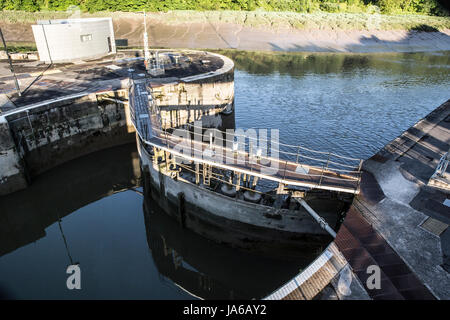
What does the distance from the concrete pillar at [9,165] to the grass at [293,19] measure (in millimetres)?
68177

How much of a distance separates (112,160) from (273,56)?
5359cm

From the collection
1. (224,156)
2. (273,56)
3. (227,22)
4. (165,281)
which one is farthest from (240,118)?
(227,22)

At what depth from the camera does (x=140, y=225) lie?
23000 millimetres

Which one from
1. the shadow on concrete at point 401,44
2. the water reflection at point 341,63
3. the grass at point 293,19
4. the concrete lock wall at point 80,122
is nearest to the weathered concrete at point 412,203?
the concrete lock wall at point 80,122

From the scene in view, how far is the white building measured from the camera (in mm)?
37781

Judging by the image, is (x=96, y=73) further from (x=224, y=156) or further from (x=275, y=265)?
(x=275, y=265)

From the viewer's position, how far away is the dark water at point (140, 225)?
18.1 meters

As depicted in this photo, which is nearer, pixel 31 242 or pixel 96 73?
pixel 31 242

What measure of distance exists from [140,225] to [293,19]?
83.0 meters

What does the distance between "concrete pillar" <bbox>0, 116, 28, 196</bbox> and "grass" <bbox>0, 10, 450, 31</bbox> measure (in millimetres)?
68177

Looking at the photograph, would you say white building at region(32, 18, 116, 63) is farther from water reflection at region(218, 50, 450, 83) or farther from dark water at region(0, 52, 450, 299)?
water reflection at region(218, 50, 450, 83)

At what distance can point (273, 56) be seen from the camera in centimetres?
7294

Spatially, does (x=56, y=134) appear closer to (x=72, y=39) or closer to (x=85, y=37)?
(x=72, y=39)

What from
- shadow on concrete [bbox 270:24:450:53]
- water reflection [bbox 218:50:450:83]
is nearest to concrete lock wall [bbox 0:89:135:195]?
water reflection [bbox 218:50:450:83]
